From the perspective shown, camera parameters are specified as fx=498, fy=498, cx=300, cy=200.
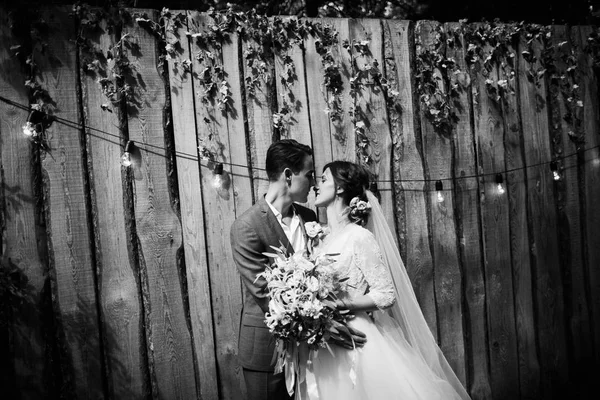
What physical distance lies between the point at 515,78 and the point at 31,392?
417 cm

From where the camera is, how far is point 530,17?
616cm

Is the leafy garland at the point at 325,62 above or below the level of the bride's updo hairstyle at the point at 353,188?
above

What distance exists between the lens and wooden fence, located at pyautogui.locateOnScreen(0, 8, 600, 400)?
9.65ft

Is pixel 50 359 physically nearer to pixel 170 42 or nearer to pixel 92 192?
pixel 92 192

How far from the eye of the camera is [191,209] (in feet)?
10.6

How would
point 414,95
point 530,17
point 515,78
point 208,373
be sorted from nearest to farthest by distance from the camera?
point 208,373 < point 414,95 < point 515,78 < point 530,17

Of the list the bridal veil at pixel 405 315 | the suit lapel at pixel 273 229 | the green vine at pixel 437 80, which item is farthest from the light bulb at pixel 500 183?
the suit lapel at pixel 273 229

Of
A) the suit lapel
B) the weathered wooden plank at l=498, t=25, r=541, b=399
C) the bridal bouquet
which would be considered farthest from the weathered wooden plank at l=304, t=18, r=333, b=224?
the weathered wooden plank at l=498, t=25, r=541, b=399

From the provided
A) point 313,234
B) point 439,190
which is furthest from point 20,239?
point 439,190

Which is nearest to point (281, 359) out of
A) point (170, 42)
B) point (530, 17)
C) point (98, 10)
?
point (170, 42)

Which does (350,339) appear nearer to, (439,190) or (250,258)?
(250,258)

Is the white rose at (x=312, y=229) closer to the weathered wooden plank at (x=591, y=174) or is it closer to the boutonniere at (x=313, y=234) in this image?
the boutonniere at (x=313, y=234)

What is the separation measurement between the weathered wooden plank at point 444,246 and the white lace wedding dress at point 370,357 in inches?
42.7

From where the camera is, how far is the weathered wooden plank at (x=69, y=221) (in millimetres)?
2945
